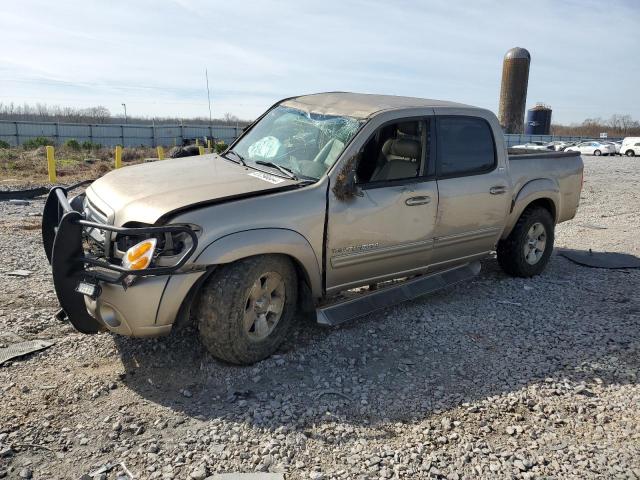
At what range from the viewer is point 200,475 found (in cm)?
278

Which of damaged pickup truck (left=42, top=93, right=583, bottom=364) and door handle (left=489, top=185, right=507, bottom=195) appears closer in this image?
damaged pickup truck (left=42, top=93, right=583, bottom=364)

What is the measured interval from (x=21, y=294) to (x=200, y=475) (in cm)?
330

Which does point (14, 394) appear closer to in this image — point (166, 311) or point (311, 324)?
point (166, 311)

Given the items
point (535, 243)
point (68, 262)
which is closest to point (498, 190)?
point (535, 243)

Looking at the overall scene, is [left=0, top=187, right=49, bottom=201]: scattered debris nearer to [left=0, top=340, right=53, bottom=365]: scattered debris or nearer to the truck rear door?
[left=0, top=340, right=53, bottom=365]: scattered debris

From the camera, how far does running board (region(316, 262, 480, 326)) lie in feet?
13.9

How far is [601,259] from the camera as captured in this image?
7.20m

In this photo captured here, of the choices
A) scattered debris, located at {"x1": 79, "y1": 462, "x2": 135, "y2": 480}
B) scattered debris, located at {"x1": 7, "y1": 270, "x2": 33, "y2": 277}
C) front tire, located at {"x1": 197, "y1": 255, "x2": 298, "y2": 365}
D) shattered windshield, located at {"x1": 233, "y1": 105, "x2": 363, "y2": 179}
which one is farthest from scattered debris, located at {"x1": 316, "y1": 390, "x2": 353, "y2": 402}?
scattered debris, located at {"x1": 7, "y1": 270, "x2": 33, "y2": 277}

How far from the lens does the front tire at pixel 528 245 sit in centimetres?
603

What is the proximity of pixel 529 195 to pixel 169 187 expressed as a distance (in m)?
3.91

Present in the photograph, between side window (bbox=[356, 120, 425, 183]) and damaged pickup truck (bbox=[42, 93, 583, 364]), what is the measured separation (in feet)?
0.04

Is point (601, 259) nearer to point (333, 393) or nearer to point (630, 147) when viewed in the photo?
point (333, 393)

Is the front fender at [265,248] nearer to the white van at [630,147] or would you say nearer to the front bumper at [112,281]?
the front bumper at [112,281]

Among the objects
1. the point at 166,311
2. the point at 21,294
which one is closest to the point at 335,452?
the point at 166,311
